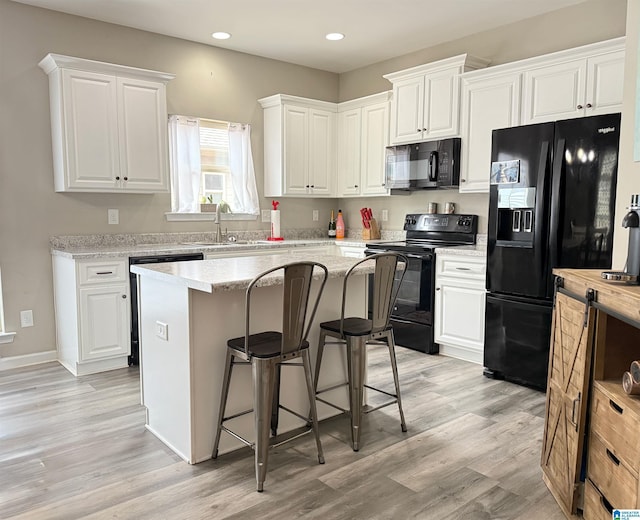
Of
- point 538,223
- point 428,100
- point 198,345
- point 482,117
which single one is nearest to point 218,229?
point 428,100

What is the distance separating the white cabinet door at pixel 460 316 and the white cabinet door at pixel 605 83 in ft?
4.94

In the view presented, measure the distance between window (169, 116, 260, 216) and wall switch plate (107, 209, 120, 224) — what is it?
54cm

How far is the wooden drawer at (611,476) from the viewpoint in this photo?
162 cm

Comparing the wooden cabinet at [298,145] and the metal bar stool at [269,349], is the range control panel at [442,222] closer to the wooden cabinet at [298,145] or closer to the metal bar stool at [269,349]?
the wooden cabinet at [298,145]

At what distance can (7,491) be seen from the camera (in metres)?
2.23

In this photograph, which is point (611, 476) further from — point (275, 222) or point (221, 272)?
point (275, 222)

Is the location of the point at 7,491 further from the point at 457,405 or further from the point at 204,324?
the point at 457,405

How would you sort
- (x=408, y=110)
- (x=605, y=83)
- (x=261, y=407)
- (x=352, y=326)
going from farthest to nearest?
(x=408, y=110) < (x=605, y=83) < (x=352, y=326) < (x=261, y=407)

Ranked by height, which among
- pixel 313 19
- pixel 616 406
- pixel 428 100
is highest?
pixel 313 19

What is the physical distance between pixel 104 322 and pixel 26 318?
72 centimetres

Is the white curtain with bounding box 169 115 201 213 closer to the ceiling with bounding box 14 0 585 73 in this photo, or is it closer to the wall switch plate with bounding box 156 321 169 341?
the ceiling with bounding box 14 0 585 73

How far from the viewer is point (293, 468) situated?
2.45 metres

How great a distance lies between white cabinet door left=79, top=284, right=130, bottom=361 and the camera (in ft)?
12.5

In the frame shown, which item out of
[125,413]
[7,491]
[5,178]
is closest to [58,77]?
[5,178]
